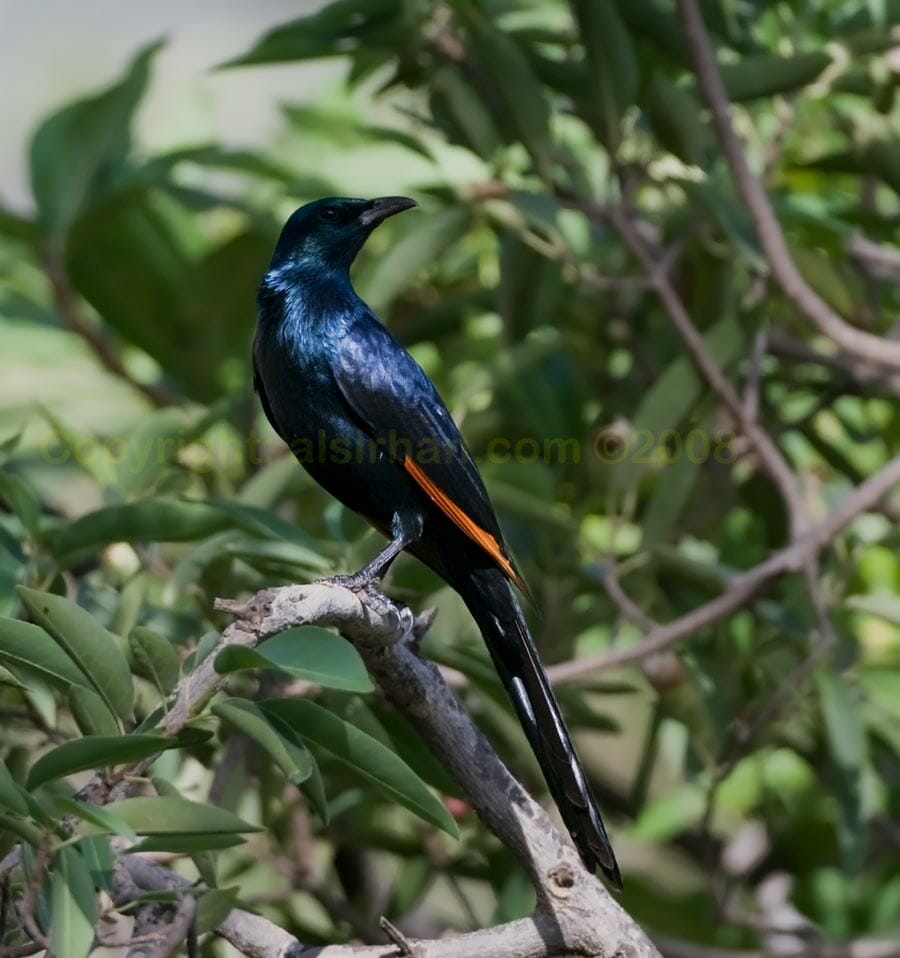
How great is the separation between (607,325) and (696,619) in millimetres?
1527

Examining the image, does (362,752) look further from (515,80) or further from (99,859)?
(515,80)

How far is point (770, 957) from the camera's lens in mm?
4148

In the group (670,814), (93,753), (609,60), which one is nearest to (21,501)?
(93,753)

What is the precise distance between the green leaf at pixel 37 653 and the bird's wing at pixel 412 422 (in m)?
1.24

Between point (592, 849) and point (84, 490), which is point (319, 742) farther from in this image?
point (84, 490)

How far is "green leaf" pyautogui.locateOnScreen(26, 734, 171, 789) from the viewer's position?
207 cm

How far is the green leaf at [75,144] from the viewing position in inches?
187

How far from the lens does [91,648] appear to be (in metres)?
2.35

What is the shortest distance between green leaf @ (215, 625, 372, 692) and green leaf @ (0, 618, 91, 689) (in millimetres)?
316

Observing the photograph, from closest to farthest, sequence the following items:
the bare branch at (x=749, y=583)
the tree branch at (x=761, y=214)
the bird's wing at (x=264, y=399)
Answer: the bare branch at (x=749, y=583) → the bird's wing at (x=264, y=399) → the tree branch at (x=761, y=214)

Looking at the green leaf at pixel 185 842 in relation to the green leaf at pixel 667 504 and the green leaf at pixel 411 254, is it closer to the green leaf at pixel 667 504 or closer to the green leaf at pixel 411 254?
the green leaf at pixel 667 504

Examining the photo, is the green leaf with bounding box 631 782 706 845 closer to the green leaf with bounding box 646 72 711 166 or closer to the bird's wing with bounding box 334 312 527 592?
the bird's wing with bounding box 334 312 527 592

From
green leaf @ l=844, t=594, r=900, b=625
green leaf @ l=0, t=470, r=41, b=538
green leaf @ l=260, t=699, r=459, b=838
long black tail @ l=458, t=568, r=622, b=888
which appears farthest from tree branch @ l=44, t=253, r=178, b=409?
green leaf @ l=260, t=699, r=459, b=838

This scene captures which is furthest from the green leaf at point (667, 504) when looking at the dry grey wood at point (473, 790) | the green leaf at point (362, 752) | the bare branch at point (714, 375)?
the green leaf at point (362, 752)
